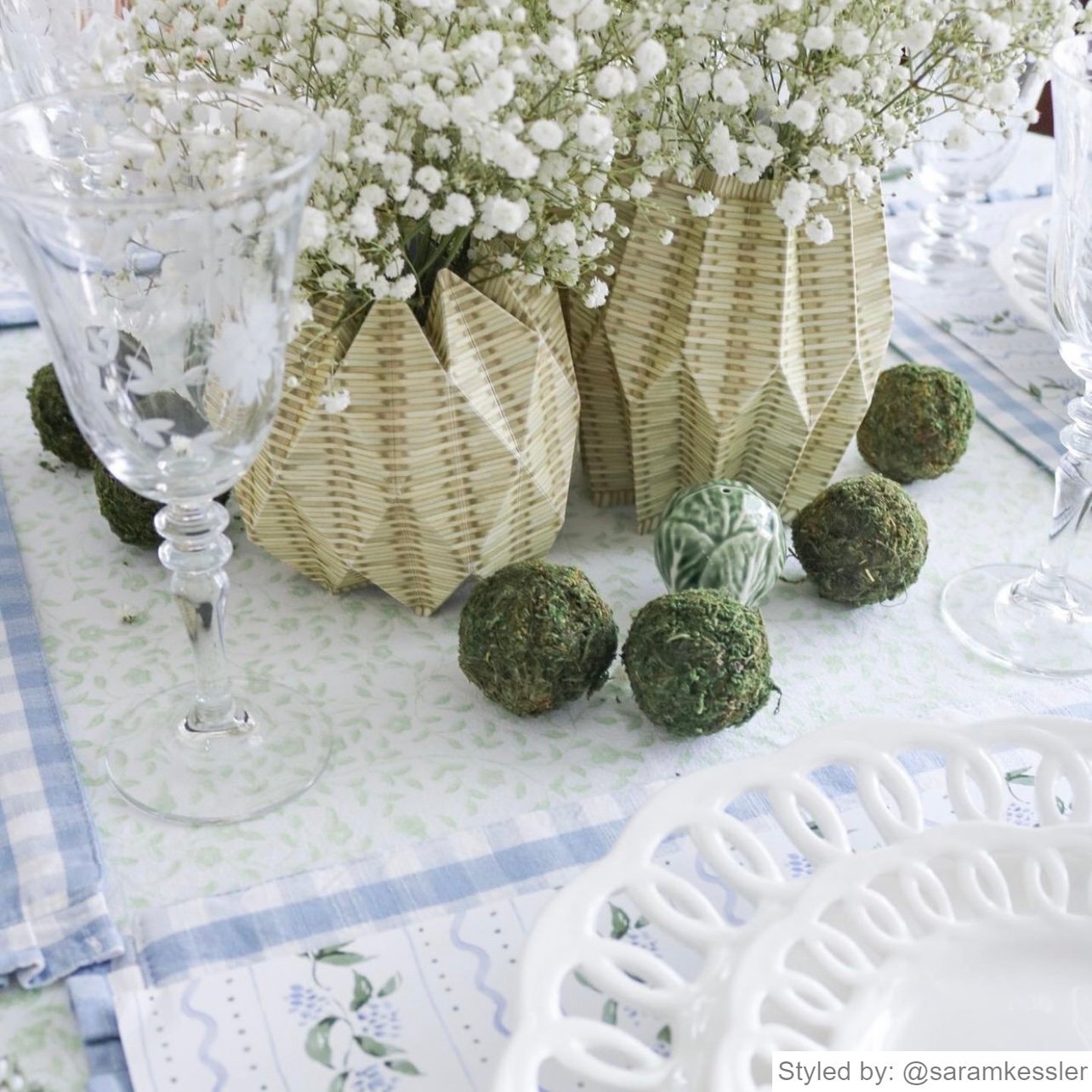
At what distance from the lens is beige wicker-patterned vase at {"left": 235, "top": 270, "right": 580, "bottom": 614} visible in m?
0.78

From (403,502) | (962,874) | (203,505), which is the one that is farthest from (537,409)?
(962,874)

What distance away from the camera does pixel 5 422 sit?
3.42 ft

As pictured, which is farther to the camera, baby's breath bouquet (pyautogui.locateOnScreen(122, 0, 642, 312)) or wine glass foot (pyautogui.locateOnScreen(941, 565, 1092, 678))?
wine glass foot (pyautogui.locateOnScreen(941, 565, 1092, 678))

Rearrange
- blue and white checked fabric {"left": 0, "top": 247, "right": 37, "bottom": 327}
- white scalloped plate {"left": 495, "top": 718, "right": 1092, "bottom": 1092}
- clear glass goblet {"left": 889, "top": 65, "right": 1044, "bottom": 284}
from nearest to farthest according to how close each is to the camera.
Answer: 1. white scalloped plate {"left": 495, "top": 718, "right": 1092, "bottom": 1092}
2. blue and white checked fabric {"left": 0, "top": 247, "right": 37, "bottom": 327}
3. clear glass goblet {"left": 889, "top": 65, "right": 1044, "bottom": 284}

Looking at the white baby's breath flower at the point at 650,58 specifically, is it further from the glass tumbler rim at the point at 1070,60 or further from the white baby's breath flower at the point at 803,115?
the glass tumbler rim at the point at 1070,60

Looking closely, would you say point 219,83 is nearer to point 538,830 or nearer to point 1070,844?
point 538,830

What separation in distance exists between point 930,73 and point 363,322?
1.18ft

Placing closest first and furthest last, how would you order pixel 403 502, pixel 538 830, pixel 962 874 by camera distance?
pixel 962 874
pixel 538 830
pixel 403 502

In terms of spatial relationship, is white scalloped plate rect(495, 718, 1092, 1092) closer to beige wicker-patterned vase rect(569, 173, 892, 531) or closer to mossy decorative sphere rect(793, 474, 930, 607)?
mossy decorative sphere rect(793, 474, 930, 607)

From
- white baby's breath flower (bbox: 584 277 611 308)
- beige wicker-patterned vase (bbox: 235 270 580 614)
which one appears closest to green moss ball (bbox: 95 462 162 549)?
beige wicker-patterned vase (bbox: 235 270 580 614)

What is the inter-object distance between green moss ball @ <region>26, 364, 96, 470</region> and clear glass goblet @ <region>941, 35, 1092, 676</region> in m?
0.60

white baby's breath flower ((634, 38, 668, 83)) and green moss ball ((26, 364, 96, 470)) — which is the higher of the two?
white baby's breath flower ((634, 38, 668, 83))

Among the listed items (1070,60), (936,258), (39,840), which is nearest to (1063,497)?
(1070,60)

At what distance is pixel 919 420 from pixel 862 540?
168mm
